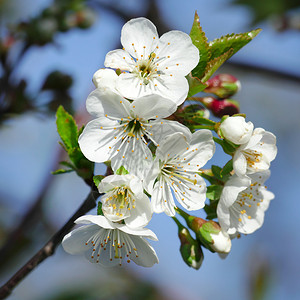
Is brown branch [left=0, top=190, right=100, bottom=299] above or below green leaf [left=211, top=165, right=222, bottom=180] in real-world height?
below

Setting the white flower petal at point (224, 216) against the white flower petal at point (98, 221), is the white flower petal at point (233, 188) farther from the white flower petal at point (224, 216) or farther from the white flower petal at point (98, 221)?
the white flower petal at point (98, 221)

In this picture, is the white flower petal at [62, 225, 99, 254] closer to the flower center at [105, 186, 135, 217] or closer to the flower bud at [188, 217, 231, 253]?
the flower center at [105, 186, 135, 217]

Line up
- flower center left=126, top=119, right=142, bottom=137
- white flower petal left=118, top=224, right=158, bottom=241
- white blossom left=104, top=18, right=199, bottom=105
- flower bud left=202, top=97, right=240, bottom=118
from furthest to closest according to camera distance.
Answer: flower bud left=202, top=97, right=240, bottom=118, flower center left=126, top=119, right=142, bottom=137, white blossom left=104, top=18, right=199, bottom=105, white flower petal left=118, top=224, right=158, bottom=241

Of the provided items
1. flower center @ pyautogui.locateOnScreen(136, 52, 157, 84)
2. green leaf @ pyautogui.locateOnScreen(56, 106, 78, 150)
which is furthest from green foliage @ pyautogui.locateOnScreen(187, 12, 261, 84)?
green leaf @ pyautogui.locateOnScreen(56, 106, 78, 150)

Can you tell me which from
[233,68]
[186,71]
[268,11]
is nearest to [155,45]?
[186,71]

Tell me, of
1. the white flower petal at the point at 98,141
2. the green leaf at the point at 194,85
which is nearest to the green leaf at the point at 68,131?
the white flower petal at the point at 98,141

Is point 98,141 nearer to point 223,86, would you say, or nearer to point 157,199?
point 157,199

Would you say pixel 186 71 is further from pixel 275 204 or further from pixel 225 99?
pixel 275 204
